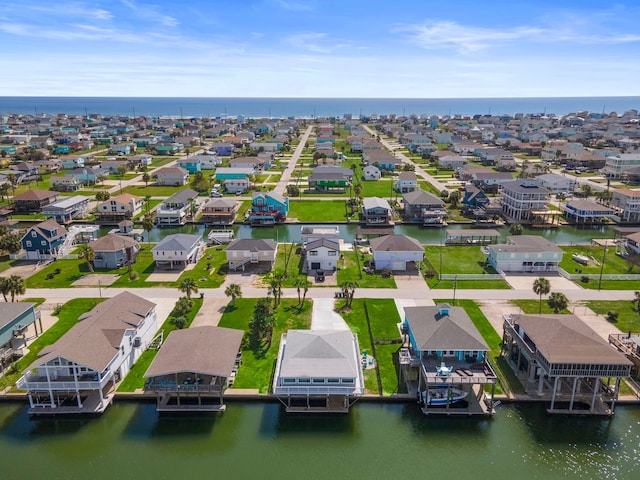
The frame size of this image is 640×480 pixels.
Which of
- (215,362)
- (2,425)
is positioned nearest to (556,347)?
(215,362)

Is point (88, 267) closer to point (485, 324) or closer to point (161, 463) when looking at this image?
point (161, 463)

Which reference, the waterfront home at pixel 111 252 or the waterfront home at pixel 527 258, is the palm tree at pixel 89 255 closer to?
the waterfront home at pixel 111 252

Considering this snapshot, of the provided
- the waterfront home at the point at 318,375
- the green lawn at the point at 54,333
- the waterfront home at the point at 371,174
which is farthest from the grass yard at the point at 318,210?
the waterfront home at the point at 318,375

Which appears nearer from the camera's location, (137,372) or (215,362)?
(215,362)

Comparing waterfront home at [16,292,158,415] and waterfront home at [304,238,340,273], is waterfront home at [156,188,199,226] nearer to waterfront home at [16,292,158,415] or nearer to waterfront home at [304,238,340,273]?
waterfront home at [304,238,340,273]

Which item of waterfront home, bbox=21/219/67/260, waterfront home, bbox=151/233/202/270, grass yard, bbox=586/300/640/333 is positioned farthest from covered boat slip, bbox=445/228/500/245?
waterfront home, bbox=21/219/67/260

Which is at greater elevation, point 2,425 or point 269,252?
point 269,252
